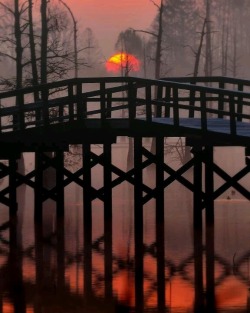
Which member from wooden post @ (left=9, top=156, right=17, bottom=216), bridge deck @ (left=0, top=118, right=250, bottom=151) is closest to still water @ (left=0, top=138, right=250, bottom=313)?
wooden post @ (left=9, top=156, right=17, bottom=216)

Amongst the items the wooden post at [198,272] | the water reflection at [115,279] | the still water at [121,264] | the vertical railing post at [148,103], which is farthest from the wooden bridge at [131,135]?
the water reflection at [115,279]

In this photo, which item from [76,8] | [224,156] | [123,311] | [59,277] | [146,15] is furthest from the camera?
[76,8]

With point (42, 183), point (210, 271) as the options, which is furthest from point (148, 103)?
point (210, 271)

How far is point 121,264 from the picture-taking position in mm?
20641

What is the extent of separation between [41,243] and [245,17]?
107 meters

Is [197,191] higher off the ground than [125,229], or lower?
higher

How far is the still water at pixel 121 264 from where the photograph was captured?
16938mm

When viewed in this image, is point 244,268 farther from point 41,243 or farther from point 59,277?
point 41,243

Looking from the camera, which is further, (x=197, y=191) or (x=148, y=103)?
(x=197, y=191)

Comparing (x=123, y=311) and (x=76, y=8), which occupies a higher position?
(x=76, y=8)

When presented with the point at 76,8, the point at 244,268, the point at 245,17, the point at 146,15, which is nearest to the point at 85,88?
the point at 245,17

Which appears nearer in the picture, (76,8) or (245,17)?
(245,17)

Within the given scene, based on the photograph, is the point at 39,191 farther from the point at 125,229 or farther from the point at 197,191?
the point at 197,191

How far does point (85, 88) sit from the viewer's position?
133625mm
